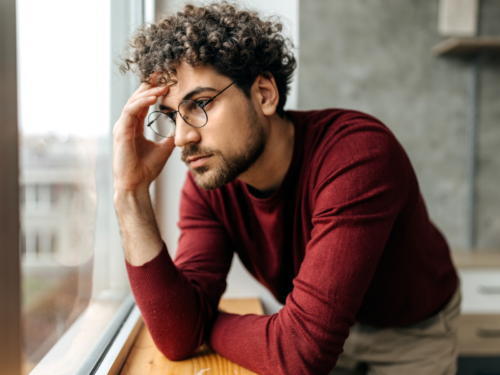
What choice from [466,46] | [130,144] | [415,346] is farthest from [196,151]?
[466,46]

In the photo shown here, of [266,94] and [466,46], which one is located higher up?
[466,46]

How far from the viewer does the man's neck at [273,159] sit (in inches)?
40.5

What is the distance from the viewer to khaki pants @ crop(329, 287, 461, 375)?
1.11 meters

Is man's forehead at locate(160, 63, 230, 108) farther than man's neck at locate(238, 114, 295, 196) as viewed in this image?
No

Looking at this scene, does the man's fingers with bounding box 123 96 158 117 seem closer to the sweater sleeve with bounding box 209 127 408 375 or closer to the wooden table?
the sweater sleeve with bounding box 209 127 408 375

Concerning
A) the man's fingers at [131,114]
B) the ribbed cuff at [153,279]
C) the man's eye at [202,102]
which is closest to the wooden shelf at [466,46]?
the man's eye at [202,102]

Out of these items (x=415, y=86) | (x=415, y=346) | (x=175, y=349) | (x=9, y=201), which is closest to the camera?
(x=9, y=201)

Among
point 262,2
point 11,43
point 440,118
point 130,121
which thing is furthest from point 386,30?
point 11,43

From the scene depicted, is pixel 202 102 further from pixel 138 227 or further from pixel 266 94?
pixel 138 227

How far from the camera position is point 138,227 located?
0.89 m

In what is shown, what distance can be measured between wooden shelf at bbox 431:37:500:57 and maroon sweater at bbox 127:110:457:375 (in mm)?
1393

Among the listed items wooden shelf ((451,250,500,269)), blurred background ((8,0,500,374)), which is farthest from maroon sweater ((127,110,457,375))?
wooden shelf ((451,250,500,269))

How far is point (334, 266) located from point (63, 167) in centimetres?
59

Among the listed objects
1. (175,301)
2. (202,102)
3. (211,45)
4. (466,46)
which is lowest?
(175,301)
